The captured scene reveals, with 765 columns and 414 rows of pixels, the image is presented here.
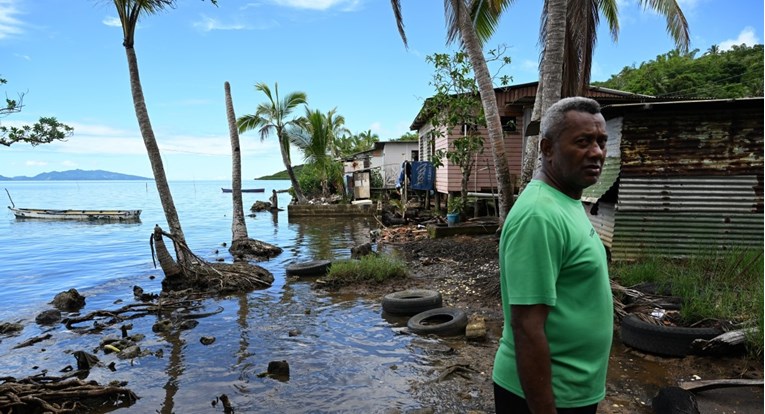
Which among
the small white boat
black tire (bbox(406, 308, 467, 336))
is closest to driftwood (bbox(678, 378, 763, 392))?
black tire (bbox(406, 308, 467, 336))

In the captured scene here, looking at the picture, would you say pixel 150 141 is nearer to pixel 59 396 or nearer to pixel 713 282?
pixel 59 396

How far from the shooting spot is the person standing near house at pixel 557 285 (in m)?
1.63

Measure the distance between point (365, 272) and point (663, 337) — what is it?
19.9 feet

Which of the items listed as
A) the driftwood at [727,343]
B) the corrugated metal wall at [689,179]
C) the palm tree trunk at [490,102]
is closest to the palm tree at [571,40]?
the palm tree trunk at [490,102]

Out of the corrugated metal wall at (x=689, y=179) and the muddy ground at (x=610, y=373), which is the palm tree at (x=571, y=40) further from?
the muddy ground at (x=610, y=373)

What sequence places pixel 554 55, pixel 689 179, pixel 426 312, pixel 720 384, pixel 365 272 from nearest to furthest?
pixel 720 384 → pixel 426 312 → pixel 554 55 → pixel 689 179 → pixel 365 272

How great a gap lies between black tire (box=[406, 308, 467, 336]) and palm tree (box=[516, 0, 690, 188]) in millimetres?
2901

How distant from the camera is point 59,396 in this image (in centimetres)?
492

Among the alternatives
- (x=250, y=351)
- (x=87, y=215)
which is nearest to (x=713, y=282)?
(x=250, y=351)

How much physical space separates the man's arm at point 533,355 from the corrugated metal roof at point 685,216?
302 inches

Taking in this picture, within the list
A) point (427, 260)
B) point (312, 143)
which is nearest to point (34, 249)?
point (312, 143)

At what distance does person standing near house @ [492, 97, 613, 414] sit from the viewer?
5.35ft

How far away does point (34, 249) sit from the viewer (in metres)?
20.6

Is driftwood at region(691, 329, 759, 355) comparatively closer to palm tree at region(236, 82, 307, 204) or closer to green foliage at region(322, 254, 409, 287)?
green foliage at region(322, 254, 409, 287)
